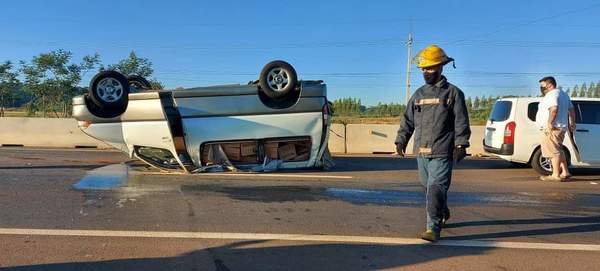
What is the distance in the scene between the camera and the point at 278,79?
349 inches

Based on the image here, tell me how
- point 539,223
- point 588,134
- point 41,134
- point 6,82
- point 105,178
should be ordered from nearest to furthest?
point 539,223
point 105,178
point 588,134
point 41,134
point 6,82

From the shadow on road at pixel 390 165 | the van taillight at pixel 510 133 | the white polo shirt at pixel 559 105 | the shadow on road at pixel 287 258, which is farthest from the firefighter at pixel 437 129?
the van taillight at pixel 510 133

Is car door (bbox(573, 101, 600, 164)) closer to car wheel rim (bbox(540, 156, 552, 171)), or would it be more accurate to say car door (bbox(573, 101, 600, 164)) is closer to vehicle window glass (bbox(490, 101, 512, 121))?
car wheel rim (bbox(540, 156, 552, 171))

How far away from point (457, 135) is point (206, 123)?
490 centimetres

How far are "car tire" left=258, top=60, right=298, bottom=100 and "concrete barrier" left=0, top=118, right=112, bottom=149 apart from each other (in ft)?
28.4

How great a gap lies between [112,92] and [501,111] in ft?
23.6

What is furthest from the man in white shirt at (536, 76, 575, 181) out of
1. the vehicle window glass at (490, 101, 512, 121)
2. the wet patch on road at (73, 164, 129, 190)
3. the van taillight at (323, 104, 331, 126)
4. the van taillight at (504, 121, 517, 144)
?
the wet patch on road at (73, 164, 129, 190)

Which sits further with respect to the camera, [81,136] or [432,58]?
[81,136]

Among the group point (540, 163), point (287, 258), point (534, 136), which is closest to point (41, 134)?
point (534, 136)

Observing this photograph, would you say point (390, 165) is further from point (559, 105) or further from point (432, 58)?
point (432, 58)

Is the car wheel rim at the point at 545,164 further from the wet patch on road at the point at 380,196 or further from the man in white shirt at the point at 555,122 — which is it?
the wet patch on road at the point at 380,196

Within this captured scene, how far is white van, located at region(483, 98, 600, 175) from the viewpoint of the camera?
973 centimetres

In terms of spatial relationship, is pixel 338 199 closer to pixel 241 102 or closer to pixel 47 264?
pixel 241 102

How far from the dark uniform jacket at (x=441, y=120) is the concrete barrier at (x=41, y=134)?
501 inches
